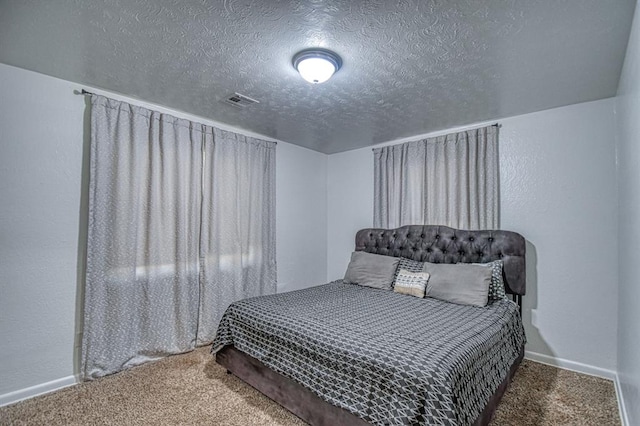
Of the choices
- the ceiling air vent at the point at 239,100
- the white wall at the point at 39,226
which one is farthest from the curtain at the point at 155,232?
the ceiling air vent at the point at 239,100

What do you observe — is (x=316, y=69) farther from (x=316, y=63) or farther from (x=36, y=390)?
(x=36, y=390)

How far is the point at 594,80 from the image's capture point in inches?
84.7

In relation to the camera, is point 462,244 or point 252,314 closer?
point 252,314

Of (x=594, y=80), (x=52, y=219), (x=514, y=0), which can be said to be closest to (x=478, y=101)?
(x=594, y=80)

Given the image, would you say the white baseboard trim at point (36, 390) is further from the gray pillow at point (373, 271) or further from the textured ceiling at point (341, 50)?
the gray pillow at point (373, 271)

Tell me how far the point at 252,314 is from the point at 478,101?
8.37ft

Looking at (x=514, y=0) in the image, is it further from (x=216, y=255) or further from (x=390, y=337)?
(x=216, y=255)

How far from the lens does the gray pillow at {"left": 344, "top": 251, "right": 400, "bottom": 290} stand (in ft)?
10.0

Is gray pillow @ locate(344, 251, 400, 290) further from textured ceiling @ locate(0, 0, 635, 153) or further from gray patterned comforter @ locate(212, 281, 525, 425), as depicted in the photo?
textured ceiling @ locate(0, 0, 635, 153)

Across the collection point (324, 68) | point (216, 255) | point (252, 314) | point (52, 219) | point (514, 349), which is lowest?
point (514, 349)

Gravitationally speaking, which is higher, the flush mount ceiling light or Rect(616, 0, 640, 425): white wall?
the flush mount ceiling light

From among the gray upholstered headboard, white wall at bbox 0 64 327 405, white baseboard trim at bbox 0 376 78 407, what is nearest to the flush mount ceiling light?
white wall at bbox 0 64 327 405

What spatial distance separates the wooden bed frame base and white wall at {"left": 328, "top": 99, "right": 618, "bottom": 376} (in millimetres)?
619

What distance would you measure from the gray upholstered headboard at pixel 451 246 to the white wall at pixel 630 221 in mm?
708
